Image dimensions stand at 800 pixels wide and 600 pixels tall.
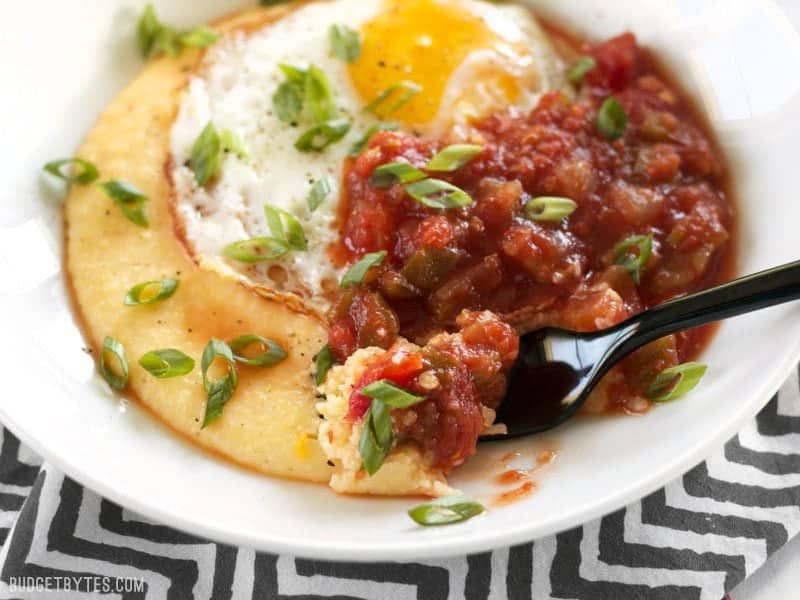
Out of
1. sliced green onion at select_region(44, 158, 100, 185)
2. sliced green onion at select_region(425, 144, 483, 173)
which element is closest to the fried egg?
sliced green onion at select_region(425, 144, 483, 173)

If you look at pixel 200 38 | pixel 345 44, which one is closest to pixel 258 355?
pixel 345 44

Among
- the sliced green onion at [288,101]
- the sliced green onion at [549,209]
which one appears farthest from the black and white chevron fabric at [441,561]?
the sliced green onion at [288,101]

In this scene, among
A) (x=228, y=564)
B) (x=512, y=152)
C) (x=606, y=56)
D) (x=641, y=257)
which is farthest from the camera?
(x=606, y=56)

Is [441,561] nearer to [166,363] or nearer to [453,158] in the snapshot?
[166,363]

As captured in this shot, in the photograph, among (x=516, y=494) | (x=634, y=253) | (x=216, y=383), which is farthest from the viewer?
(x=634, y=253)

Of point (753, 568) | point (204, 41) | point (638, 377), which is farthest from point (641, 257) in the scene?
point (204, 41)

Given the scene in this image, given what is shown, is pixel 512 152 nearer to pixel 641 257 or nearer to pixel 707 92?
pixel 641 257

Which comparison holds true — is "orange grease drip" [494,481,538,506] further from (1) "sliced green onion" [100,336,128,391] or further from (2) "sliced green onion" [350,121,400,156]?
(2) "sliced green onion" [350,121,400,156]
